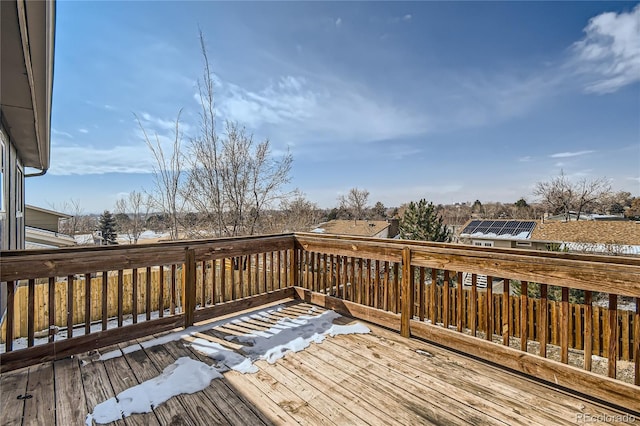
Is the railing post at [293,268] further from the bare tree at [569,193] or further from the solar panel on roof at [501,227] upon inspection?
the bare tree at [569,193]

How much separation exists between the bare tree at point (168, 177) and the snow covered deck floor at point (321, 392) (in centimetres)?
589

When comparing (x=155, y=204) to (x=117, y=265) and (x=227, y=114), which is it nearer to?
(x=227, y=114)

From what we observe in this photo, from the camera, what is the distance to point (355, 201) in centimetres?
3195

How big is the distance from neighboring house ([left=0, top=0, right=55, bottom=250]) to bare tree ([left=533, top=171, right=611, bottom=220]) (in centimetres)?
2463

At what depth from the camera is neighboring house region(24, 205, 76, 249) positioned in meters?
11.0

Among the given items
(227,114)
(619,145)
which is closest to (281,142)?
(227,114)

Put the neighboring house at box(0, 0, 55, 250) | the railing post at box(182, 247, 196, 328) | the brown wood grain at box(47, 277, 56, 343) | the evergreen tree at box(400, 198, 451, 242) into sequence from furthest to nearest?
the evergreen tree at box(400, 198, 451, 242), the railing post at box(182, 247, 196, 328), the brown wood grain at box(47, 277, 56, 343), the neighboring house at box(0, 0, 55, 250)

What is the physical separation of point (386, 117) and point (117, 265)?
928 centimetres

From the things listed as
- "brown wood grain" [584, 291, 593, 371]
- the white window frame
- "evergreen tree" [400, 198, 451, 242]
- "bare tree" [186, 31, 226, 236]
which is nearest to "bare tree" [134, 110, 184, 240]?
"bare tree" [186, 31, 226, 236]

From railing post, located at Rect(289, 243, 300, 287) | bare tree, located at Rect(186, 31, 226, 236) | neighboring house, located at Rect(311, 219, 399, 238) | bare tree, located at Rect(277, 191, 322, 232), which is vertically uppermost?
bare tree, located at Rect(186, 31, 226, 236)

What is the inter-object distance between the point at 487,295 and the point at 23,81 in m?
4.48

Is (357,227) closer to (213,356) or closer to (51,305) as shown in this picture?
(213,356)

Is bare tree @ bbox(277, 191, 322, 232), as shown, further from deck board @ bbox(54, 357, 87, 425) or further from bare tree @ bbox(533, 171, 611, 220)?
bare tree @ bbox(533, 171, 611, 220)

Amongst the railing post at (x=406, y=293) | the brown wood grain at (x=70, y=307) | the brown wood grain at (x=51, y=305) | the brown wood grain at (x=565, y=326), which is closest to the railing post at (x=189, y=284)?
the brown wood grain at (x=70, y=307)
